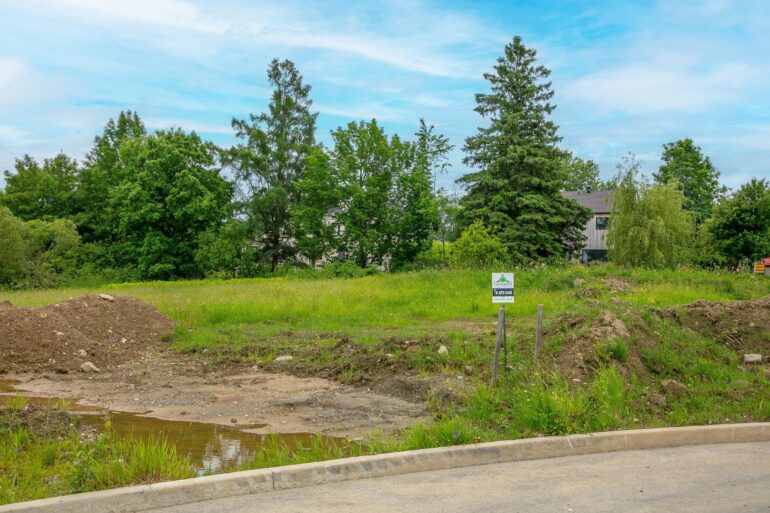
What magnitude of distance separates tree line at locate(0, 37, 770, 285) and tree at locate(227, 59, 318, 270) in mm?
92

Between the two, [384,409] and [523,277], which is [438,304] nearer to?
[523,277]

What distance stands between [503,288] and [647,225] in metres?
27.4

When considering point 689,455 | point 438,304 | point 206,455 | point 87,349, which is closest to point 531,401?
point 689,455

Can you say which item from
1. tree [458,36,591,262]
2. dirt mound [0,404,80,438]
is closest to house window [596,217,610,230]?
tree [458,36,591,262]

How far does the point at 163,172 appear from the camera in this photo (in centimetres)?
4712

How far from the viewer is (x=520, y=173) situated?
39438 millimetres

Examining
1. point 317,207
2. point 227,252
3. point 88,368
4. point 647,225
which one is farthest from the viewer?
point 317,207

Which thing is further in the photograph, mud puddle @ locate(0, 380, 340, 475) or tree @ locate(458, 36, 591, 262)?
tree @ locate(458, 36, 591, 262)

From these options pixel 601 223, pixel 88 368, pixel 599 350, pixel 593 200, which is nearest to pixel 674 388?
pixel 599 350

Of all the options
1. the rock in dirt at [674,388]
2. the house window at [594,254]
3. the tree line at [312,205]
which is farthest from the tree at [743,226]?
the rock in dirt at [674,388]

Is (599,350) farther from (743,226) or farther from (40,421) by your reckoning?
(743,226)

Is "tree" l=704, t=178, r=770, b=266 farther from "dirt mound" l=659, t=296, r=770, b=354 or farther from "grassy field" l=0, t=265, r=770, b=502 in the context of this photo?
"dirt mound" l=659, t=296, r=770, b=354

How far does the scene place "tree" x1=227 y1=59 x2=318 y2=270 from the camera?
48.2 meters

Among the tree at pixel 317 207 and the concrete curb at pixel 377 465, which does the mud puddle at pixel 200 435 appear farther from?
the tree at pixel 317 207
